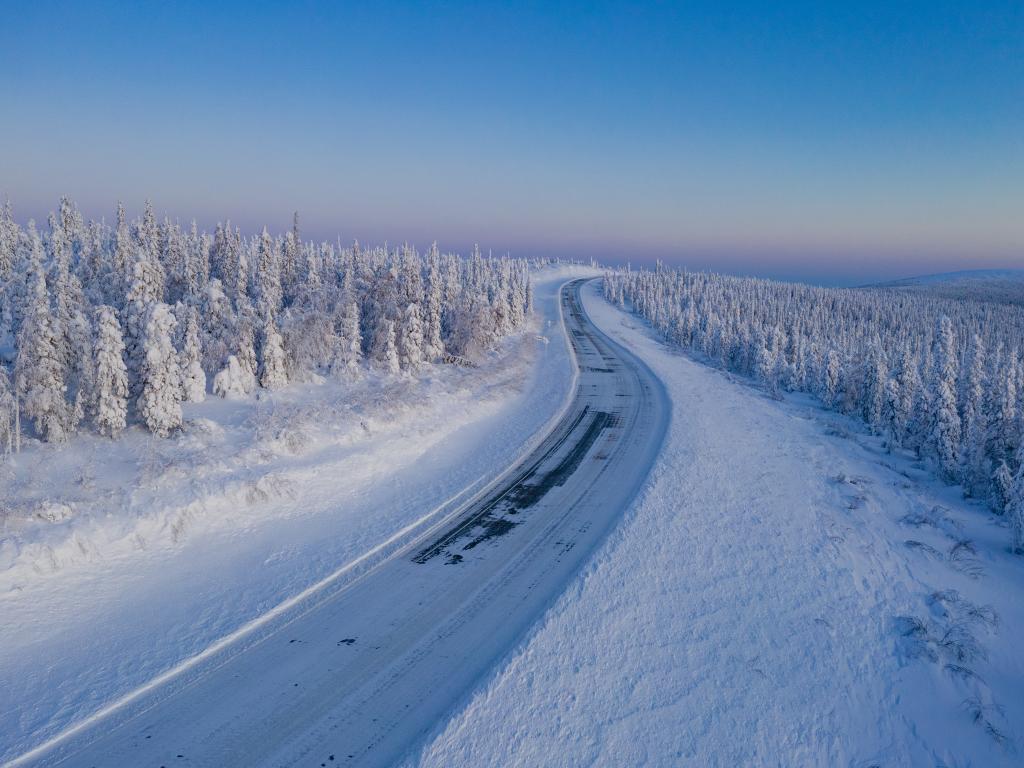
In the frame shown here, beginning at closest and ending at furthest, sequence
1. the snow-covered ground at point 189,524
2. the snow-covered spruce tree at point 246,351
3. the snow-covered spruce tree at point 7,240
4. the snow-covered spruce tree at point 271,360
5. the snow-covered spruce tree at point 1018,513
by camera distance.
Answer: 1. the snow-covered ground at point 189,524
2. the snow-covered spruce tree at point 1018,513
3. the snow-covered spruce tree at point 246,351
4. the snow-covered spruce tree at point 271,360
5. the snow-covered spruce tree at point 7,240

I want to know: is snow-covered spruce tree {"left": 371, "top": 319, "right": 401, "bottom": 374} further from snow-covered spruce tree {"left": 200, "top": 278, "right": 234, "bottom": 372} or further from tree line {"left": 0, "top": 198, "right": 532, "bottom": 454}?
snow-covered spruce tree {"left": 200, "top": 278, "right": 234, "bottom": 372}

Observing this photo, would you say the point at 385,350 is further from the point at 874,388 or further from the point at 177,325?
the point at 874,388

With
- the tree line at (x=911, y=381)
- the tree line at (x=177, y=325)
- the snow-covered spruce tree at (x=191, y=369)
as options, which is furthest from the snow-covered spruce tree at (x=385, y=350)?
the tree line at (x=911, y=381)

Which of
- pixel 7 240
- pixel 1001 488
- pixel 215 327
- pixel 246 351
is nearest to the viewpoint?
pixel 1001 488

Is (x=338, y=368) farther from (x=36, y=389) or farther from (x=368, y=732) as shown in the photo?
(x=368, y=732)

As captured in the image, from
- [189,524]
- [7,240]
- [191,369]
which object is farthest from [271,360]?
[7,240]

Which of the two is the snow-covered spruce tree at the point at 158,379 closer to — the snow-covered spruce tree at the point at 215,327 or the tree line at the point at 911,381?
the snow-covered spruce tree at the point at 215,327
